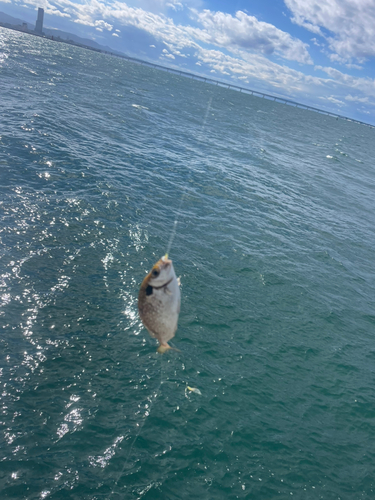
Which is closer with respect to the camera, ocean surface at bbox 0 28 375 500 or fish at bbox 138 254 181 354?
fish at bbox 138 254 181 354

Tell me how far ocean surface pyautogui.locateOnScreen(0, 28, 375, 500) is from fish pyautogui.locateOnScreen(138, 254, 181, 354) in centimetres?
612

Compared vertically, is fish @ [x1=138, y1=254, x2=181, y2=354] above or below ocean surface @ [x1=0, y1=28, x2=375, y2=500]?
above

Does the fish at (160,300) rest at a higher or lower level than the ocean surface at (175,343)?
higher

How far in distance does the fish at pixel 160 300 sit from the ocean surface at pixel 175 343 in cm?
612

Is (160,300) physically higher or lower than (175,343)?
higher

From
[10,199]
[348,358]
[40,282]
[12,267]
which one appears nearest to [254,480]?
[348,358]

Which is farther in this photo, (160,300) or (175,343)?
Answer: (175,343)

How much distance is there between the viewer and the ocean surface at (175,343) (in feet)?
31.3

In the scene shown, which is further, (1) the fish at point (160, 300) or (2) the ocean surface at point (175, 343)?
(2) the ocean surface at point (175, 343)

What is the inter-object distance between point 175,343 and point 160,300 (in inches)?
329

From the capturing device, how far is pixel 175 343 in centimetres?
1339

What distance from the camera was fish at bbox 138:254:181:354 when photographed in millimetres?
5391

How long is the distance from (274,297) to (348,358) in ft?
14.9

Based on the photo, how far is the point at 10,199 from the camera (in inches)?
768
